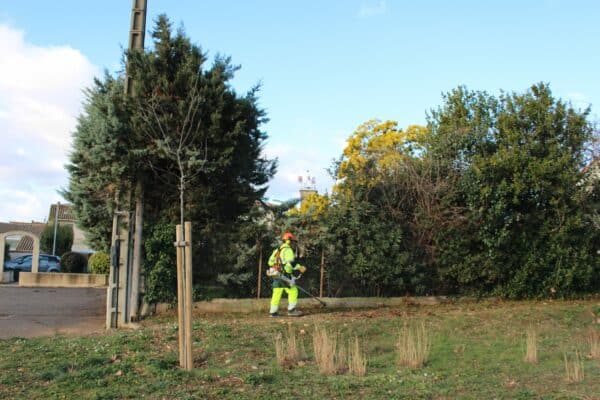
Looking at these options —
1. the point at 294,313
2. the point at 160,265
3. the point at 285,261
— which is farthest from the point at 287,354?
the point at 160,265

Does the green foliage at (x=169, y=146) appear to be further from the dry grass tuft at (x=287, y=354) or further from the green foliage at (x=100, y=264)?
the green foliage at (x=100, y=264)

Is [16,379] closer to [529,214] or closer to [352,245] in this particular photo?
[352,245]

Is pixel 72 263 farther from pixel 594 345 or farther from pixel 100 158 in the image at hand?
pixel 594 345

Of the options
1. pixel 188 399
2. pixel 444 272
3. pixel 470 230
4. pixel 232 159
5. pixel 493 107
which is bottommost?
pixel 188 399

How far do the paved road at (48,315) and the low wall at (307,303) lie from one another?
175 cm

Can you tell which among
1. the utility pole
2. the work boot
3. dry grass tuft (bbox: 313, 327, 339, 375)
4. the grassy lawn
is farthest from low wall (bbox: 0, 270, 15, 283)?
dry grass tuft (bbox: 313, 327, 339, 375)

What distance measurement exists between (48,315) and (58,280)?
44.7ft

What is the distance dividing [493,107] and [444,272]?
15.9 ft

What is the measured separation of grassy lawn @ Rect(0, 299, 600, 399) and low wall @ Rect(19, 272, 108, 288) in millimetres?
15510

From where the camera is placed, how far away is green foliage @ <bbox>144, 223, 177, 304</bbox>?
1244cm

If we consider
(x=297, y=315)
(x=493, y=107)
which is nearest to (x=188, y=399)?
(x=297, y=315)

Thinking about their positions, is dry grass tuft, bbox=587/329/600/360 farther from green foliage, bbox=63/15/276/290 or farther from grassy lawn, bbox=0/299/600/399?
Answer: green foliage, bbox=63/15/276/290

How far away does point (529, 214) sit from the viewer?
49.3 ft

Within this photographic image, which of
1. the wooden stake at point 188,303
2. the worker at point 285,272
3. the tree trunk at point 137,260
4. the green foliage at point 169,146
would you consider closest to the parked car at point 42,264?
the green foliage at point 169,146
